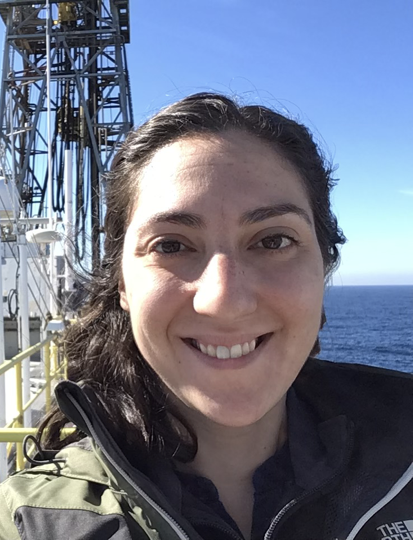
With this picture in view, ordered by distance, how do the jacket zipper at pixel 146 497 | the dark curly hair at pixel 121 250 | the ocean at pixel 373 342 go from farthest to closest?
the ocean at pixel 373 342 → the dark curly hair at pixel 121 250 → the jacket zipper at pixel 146 497

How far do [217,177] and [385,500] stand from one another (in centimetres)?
84

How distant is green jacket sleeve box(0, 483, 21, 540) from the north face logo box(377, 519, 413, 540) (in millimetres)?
787

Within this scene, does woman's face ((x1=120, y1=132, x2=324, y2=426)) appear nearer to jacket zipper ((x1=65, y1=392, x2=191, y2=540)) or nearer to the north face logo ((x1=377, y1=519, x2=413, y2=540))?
jacket zipper ((x1=65, y1=392, x2=191, y2=540))

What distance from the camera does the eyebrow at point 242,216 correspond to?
103 cm

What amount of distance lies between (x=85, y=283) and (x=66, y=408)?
63 cm

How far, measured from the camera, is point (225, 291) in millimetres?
983

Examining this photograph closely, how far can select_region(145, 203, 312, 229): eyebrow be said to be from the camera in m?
1.03

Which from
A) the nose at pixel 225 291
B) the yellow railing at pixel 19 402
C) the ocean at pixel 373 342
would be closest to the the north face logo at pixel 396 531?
the nose at pixel 225 291

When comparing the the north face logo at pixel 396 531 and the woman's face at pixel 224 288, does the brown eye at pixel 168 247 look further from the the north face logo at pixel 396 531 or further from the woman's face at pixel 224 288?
the the north face logo at pixel 396 531

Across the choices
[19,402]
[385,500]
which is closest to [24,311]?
[19,402]

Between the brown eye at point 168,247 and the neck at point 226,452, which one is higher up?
the brown eye at point 168,247

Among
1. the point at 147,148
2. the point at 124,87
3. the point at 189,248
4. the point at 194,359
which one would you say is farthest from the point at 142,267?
the point at 124,87

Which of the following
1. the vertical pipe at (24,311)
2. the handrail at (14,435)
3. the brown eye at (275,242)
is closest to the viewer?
the brown eye at (275,242)

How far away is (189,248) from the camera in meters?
1.07
